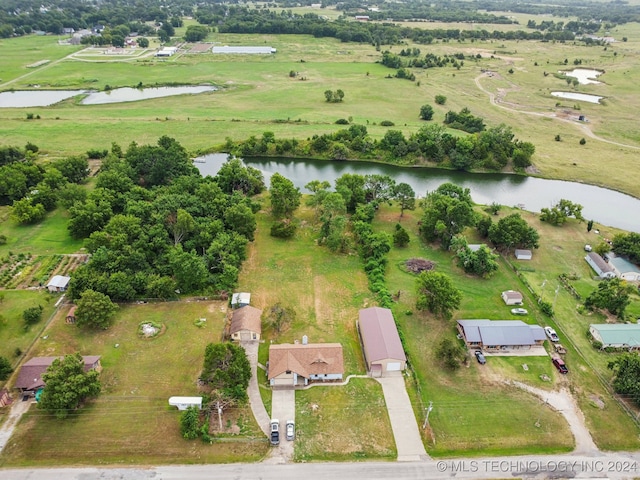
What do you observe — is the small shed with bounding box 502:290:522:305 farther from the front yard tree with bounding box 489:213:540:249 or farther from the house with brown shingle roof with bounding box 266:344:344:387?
the house with brown shingle roof with bounding box 266:344:344:387

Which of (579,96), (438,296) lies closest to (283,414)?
(438,296)

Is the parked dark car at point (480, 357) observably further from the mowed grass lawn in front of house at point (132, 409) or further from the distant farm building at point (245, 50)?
the distant farm building at point (245, 50)

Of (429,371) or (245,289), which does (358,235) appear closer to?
(245,289)

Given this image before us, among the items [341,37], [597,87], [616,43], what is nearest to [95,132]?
[341,37]

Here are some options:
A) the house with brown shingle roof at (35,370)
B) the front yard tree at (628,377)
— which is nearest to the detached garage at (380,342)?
the front yard tree at (628,377)

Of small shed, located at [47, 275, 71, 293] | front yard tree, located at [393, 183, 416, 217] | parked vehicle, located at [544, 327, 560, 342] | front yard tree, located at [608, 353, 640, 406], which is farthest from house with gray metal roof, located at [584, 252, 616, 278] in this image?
small shed, located at [47, 275, 71, 293]
